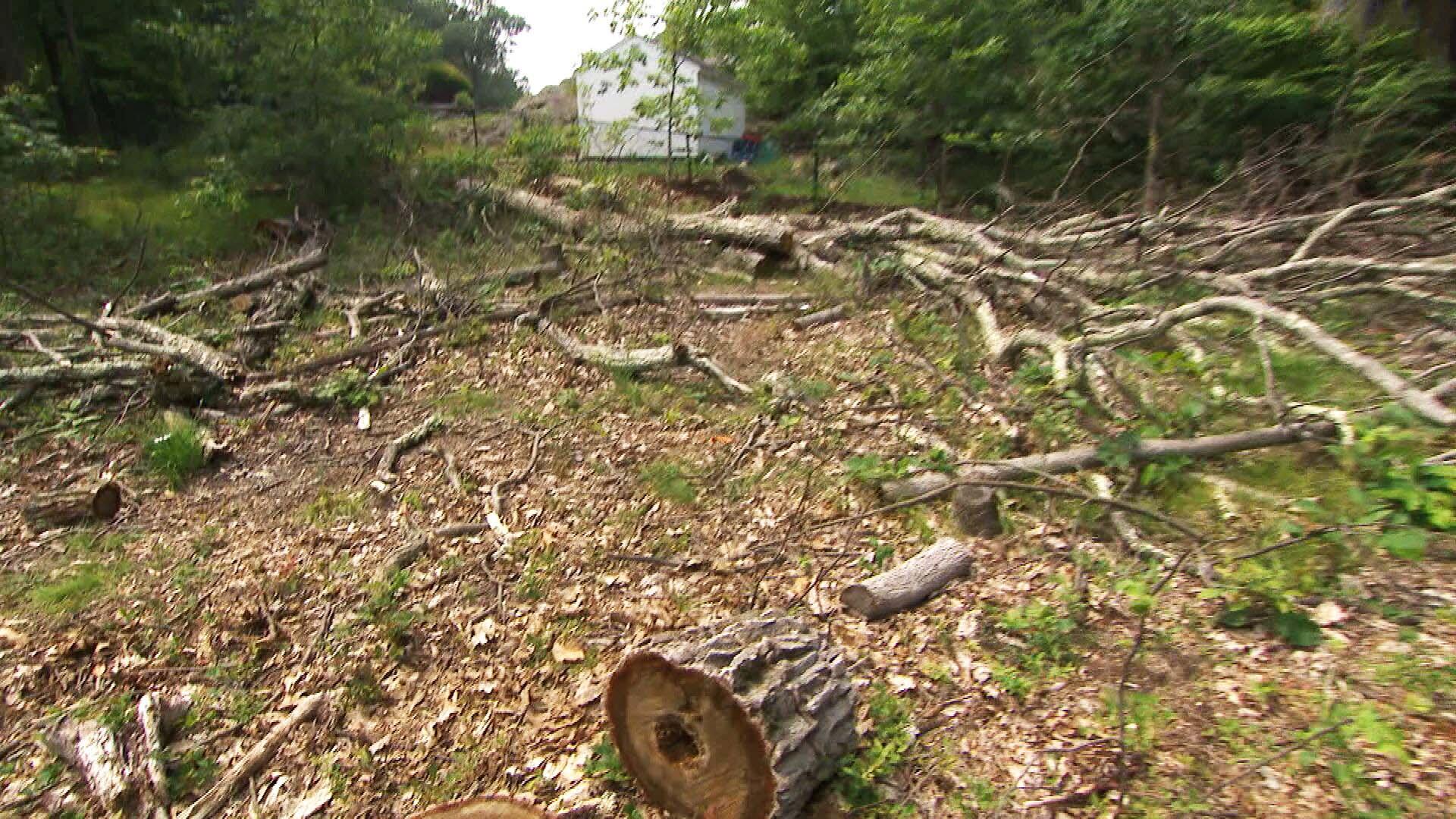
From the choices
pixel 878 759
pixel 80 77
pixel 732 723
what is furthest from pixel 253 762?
pixel 80 77

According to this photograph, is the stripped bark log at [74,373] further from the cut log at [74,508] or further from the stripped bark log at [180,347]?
the cut log at [74,508]

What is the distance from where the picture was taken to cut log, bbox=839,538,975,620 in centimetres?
401

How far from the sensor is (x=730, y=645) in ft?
9.66

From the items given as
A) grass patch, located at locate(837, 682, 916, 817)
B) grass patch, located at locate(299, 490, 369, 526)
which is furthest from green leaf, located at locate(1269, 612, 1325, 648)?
grass patch, located at locate(299, 490, 369, 526)

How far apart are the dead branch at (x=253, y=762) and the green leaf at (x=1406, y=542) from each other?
15.3 ft

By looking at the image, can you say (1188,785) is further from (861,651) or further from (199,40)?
(199,40)

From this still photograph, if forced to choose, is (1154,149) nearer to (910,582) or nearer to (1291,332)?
(1291,332)

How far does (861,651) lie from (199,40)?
13616 mm

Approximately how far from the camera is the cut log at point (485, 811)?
2561 mm

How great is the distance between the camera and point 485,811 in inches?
102

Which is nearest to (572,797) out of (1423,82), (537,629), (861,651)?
(537,629)

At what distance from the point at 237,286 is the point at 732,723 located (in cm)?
944

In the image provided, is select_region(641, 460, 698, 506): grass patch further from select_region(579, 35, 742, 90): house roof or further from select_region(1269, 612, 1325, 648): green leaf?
select_region(579, 35, 742, 90): house roof

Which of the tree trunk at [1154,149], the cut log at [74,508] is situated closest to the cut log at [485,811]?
the cut log at [74,508]
